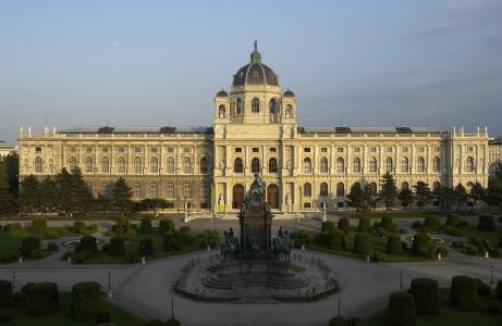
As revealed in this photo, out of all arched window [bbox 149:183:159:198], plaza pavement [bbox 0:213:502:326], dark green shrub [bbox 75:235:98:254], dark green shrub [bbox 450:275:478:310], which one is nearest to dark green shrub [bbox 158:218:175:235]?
plaza pavement [bbox 0:213:502:326]

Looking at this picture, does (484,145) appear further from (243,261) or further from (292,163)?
(243,261)

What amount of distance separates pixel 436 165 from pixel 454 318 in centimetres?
6619

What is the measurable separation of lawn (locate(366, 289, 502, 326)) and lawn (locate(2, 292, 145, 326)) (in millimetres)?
13068

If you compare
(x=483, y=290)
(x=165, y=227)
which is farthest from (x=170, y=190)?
(x=483, y=290)

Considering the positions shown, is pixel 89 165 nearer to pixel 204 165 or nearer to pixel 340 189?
pixel 204 165

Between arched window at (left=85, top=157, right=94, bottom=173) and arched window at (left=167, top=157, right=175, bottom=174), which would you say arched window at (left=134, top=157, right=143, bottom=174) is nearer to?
arched window at (left=167, top=157, right=175, bottom=174)

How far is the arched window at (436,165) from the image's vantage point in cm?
9488

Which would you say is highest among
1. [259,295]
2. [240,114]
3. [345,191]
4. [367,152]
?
[240,114]

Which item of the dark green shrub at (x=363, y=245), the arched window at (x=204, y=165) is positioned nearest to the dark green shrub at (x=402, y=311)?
the dark green shrub at (x=363, y=245)

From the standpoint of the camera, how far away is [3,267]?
45531 mm

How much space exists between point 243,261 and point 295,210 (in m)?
46.7

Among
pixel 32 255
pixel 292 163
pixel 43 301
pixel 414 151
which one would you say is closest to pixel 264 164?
pixel 292 163

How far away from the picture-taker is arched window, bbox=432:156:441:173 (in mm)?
94875

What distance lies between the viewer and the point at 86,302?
31.7 m
